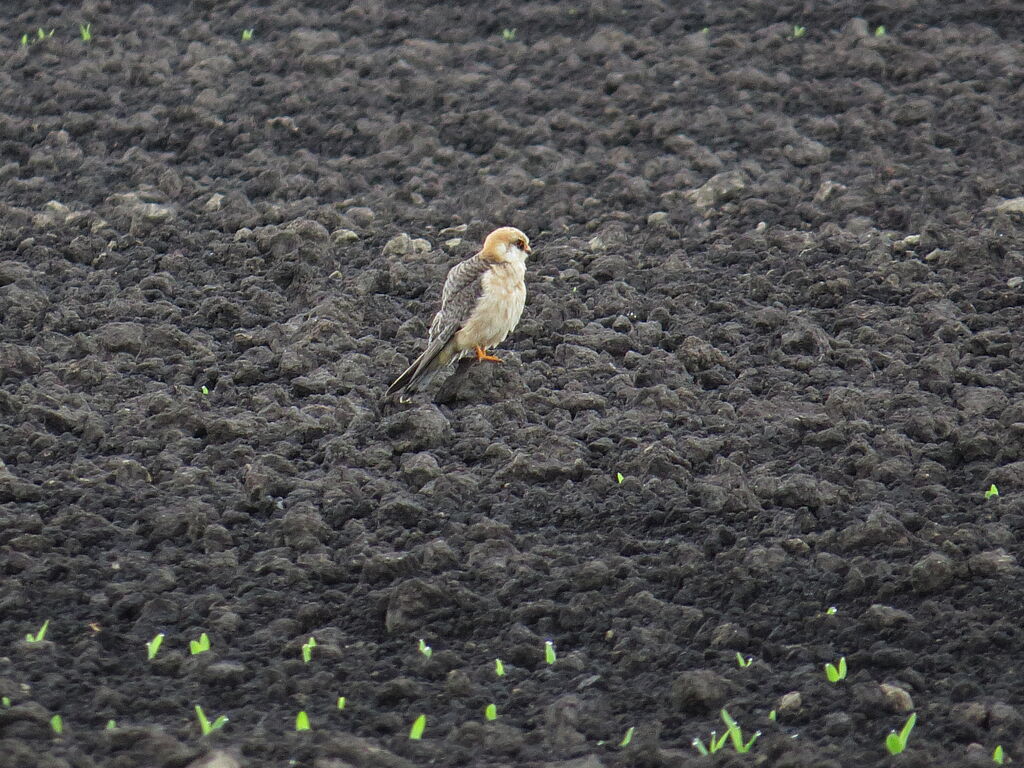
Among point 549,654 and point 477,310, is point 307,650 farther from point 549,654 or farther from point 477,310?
point 477,310

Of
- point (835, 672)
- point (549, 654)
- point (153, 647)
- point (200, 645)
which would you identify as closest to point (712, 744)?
point (835, 672)

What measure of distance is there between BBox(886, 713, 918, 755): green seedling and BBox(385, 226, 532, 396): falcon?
3.24 meters

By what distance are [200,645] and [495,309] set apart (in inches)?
104

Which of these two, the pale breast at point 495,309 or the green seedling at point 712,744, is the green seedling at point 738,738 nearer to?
the green seedling at point 712,744

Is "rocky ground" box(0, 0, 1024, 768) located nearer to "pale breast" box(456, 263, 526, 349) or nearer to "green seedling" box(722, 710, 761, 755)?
"green seedling" box(722, 710, 761, 755)

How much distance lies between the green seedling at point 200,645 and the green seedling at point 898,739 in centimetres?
262

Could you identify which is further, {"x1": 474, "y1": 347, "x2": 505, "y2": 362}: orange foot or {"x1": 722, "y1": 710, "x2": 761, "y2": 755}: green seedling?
{"x1": 474, "y1": 347, "x2": 505, "y2": 362}: orange foot

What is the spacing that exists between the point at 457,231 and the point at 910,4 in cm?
556

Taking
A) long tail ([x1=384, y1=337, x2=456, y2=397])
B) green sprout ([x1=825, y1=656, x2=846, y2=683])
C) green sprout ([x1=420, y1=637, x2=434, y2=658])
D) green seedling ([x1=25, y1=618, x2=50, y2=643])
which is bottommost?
green sprout ([x1=825, y1=656, x2=846, y2=683])

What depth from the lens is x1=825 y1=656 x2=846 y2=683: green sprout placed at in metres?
5.25

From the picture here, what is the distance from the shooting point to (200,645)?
17.7 feet

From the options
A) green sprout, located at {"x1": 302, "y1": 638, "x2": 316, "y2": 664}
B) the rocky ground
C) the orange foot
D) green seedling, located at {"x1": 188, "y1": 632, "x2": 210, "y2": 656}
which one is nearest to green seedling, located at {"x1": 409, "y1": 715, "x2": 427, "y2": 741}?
the rocky ground

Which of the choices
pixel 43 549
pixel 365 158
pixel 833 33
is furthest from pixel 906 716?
pixel 833 33

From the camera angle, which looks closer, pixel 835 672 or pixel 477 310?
pixel 835 672
